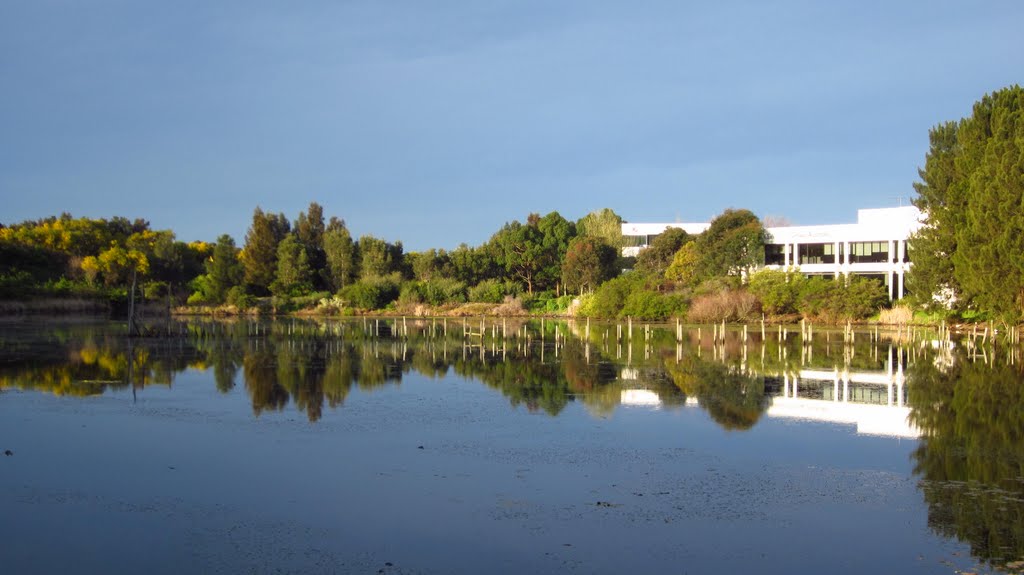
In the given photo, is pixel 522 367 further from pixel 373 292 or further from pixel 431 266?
pixel 431 266

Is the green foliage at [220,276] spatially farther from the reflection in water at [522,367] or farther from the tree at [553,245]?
the reflection in water at [522,367]

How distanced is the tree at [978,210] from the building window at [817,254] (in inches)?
717

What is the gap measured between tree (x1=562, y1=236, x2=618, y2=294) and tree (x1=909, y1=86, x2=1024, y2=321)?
27893 mm

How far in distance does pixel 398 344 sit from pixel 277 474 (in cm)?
2678

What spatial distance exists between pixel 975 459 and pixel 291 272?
7411 centimetres

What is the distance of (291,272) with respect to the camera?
82.4m

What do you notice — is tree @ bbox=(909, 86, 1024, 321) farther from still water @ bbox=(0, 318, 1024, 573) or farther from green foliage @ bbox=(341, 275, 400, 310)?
green foliage @ bbox=(341, 275, 400, 310)

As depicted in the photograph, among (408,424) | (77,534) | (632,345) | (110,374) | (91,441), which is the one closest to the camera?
(77,534)

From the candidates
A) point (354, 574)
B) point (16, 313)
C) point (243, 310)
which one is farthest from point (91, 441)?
point (243, 310)

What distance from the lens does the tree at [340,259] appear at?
275ft

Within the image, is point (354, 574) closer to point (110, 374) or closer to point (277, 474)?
point (277, 474)

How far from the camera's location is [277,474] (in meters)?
12.2

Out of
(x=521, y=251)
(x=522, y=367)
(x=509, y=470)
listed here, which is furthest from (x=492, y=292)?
(x=509, y=470)

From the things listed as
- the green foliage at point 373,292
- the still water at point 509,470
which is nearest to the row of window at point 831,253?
the green foliage at point 373,292
